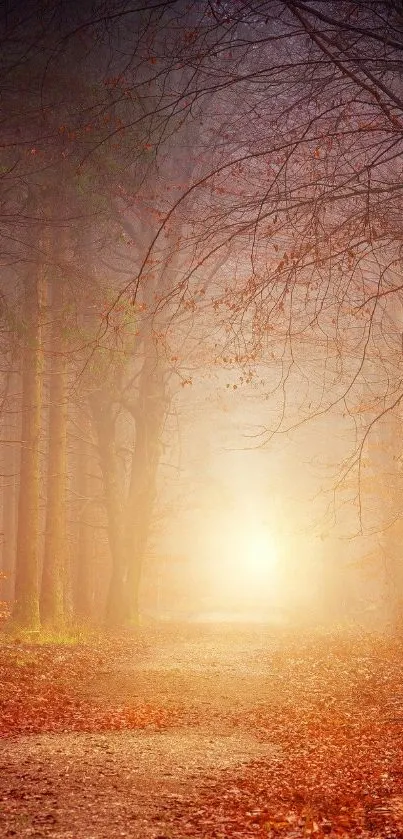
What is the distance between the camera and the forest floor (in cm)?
459

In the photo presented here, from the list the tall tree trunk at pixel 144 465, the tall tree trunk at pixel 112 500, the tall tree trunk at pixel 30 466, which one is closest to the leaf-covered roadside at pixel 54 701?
the tall tree trunk at pixel 30 466

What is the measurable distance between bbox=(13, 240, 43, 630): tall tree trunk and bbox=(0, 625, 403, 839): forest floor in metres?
2.24

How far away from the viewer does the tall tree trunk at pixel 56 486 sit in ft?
58.4

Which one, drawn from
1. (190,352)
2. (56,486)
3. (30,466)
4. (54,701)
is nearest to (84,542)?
(56,486)

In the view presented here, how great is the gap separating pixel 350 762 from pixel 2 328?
41.9 feet

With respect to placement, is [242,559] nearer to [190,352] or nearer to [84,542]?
[84,542]

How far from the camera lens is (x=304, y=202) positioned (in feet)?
22.5

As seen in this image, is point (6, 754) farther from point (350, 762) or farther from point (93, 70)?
point (93, 70)

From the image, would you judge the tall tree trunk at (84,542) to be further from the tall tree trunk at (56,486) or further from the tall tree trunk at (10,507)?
the tall tree trunk at (56,486)

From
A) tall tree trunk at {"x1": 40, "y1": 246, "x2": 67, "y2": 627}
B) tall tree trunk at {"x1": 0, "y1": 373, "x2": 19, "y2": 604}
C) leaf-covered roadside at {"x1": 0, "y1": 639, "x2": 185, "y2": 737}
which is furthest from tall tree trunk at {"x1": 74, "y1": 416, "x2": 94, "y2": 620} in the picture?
leaf-covered roadside at {"x1": 0, "y1": 639, "x2": 185, "y2": 737}

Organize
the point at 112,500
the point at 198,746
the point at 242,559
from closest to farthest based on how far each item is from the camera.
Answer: the point at 198,746
the point at 112,500
the point at 242,559

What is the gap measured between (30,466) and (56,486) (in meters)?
2.15

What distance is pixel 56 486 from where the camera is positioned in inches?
729

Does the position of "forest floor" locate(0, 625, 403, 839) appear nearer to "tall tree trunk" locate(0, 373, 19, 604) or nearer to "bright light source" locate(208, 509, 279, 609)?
"tall tree trunk" locate(0, 373, 19, 604)
